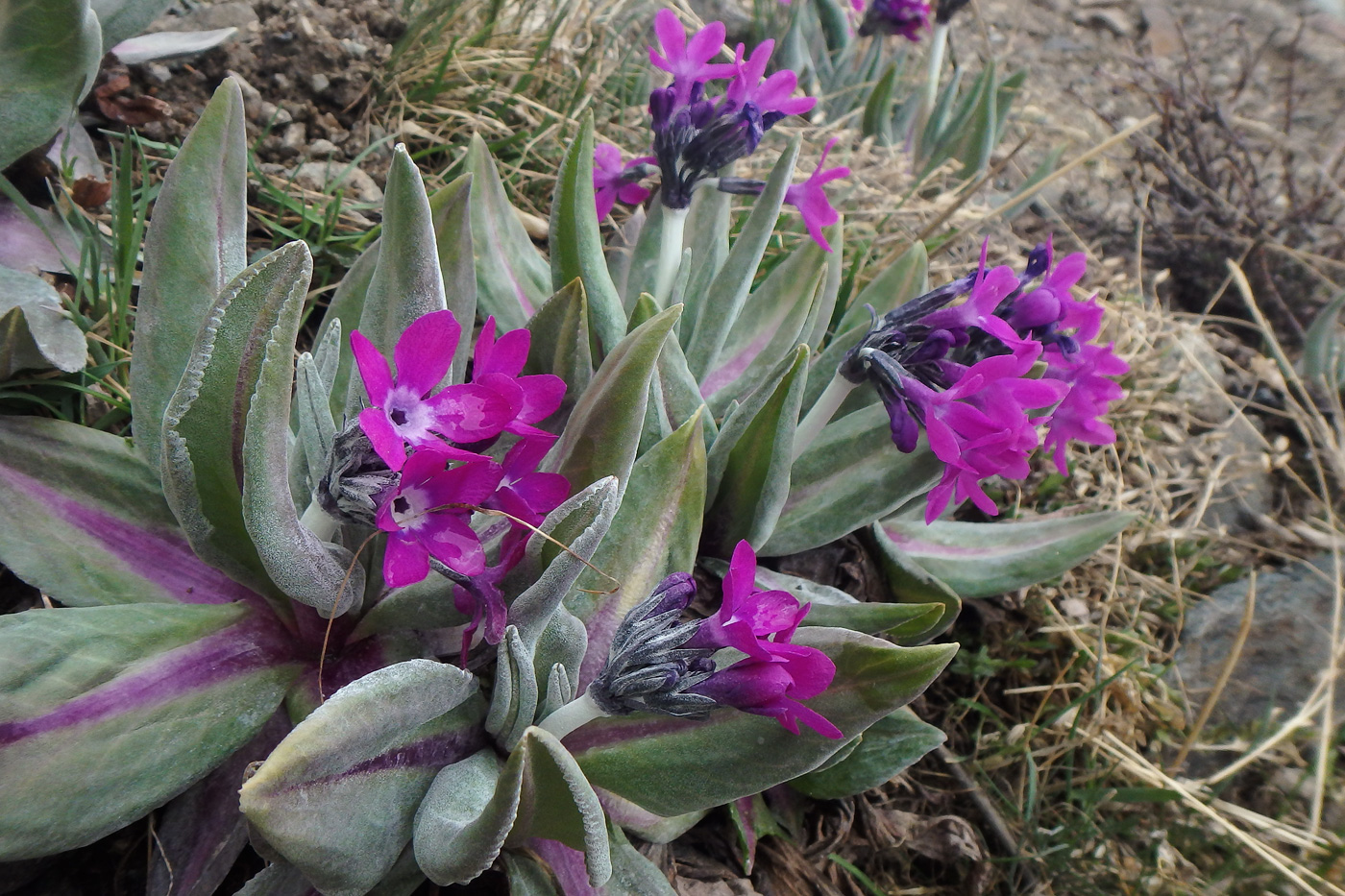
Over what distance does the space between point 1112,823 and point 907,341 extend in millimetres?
976

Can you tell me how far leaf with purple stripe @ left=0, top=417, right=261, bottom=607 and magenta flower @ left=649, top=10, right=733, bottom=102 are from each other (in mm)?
924

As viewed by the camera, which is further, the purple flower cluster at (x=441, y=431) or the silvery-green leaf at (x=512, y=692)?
the silvery-green leaf at (x=512, y=692)

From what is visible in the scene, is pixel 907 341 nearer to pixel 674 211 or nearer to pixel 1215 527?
pixel 674 211

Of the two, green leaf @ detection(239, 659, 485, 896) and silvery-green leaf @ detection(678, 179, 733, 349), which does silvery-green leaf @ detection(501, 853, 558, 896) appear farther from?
silvery-green leaf @ detection(678, 179, 733, 349)

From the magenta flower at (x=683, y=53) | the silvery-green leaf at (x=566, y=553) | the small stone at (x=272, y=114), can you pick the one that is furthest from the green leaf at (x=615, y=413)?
the small stone at (x=272, y=114)

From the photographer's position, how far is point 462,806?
91 cm

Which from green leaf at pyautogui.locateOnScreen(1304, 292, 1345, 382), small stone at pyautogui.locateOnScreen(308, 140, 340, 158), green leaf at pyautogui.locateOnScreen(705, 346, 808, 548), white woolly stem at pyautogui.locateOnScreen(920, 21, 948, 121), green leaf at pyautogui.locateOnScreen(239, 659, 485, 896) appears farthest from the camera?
white woolly stem at pyautogui.locateOnScreen(920, 21, 948, 121)

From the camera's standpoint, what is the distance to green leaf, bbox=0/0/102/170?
4.03 feet

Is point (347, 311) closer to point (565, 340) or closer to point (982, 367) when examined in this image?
point (565, 340)

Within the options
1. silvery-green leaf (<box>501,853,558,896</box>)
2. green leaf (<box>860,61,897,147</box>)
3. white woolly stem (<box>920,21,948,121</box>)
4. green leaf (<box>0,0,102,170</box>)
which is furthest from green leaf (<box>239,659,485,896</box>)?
white woolly stem (<box>920,21,948,121</box>)

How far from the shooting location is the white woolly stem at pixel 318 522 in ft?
3.07

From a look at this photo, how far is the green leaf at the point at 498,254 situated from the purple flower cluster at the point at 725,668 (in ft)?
2.45

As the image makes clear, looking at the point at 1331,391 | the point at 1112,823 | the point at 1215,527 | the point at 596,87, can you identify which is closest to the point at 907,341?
the point at 1112,823

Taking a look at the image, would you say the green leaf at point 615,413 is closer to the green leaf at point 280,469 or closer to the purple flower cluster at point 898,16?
the green leaf at point 280,469
